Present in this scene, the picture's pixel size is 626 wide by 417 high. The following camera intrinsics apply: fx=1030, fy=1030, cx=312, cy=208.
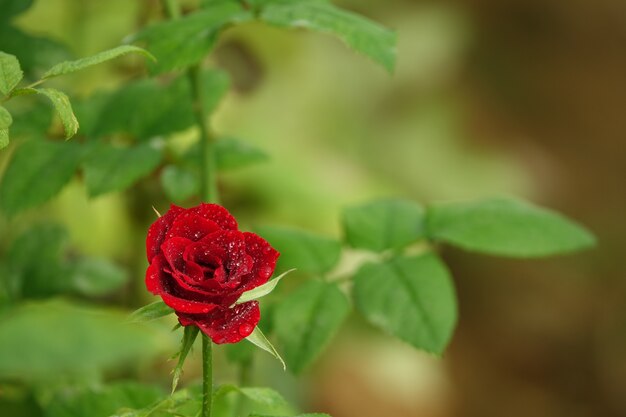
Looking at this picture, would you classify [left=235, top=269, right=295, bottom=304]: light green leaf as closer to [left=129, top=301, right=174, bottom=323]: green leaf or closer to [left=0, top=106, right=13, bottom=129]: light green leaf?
[left=129, top=301, right=174, bottom=323]: green leaf

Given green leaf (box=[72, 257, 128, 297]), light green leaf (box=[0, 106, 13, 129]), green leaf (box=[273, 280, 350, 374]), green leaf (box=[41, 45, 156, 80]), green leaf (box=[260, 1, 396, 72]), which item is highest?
green leaf (box=[41, 45, 156, 80])

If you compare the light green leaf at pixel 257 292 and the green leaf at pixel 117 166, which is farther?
the green leaf at pixel 117 166

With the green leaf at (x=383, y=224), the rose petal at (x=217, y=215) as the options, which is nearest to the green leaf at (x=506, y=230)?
the green leaf at (x=383, y=224)

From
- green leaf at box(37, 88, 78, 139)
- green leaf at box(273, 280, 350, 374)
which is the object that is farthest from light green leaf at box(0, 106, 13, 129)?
green leaf at box(273, 280, 350, 374)

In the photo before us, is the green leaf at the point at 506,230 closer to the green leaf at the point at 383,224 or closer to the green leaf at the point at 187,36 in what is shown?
the green leaf at the point at 383,224

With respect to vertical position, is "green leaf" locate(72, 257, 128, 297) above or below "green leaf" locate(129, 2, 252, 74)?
below

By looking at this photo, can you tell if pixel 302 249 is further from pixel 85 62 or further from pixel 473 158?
pixel 473 158

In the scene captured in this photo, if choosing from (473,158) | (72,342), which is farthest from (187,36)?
(473,158)
